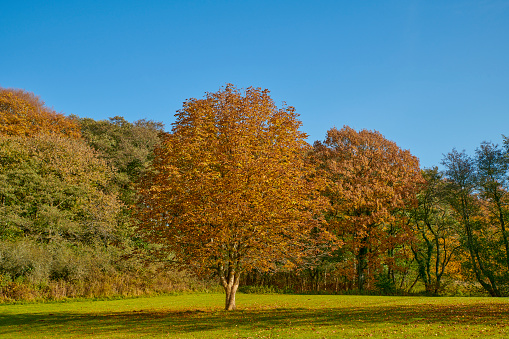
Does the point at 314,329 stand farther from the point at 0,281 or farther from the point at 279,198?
the point at 0,281

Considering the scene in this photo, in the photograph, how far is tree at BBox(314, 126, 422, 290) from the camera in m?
33.7

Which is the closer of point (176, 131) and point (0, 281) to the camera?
point (176, 131)

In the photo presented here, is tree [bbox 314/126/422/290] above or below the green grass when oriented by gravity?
above

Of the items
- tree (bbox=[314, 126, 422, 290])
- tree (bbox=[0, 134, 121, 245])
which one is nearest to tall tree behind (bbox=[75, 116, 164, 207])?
tree (bbox=[0, 134, 121, 245])

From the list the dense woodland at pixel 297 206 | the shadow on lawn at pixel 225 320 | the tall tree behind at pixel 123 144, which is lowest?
the shadow on lawn at pixel 225 320

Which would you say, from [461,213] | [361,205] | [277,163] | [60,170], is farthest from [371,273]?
[60,170]

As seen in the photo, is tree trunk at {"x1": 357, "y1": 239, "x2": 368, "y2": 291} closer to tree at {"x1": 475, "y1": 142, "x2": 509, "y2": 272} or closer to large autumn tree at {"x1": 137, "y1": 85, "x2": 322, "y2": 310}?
tree at {"x1": 475, "y1": 142, "x2": 509, "y2": 272}

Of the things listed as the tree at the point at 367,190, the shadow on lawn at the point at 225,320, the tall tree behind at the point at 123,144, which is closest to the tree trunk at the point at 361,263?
the tree at the point at 367,190

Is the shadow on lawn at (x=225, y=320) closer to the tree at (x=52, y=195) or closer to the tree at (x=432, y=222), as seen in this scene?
the tree at (x=52, y=195)

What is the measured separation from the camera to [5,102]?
46.3m

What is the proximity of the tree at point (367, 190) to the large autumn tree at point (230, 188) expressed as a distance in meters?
13.9

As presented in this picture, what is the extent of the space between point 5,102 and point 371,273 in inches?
1841

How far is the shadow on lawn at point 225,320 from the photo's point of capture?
46.1ft

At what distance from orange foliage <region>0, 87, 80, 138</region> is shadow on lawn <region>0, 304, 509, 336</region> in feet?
100
